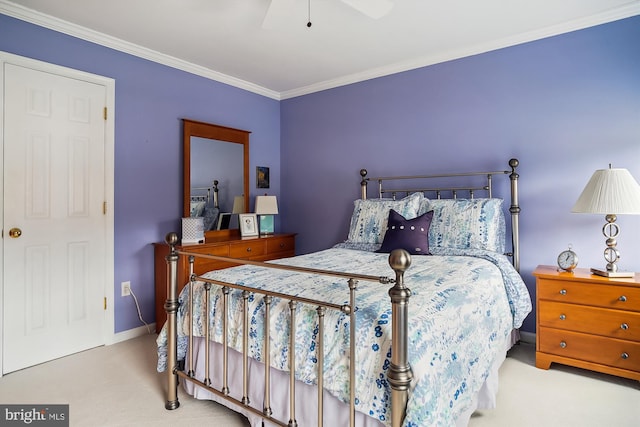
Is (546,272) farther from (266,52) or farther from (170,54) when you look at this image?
(170,54)

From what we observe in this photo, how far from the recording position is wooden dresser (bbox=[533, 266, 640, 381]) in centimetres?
221

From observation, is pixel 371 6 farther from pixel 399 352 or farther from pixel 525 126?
pixel 399 352

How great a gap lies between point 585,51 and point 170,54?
11.2 feet

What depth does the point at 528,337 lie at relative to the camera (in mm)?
2914

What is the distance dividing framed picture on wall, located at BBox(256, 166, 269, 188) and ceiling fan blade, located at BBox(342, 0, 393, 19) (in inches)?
98.8

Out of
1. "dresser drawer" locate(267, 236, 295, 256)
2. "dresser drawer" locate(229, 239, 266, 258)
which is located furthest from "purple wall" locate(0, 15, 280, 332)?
"dresser drawer" locate(267, 236, 295, 256)

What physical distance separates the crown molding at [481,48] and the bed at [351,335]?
1598 millimetres

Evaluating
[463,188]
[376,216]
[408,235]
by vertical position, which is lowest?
[408,235]

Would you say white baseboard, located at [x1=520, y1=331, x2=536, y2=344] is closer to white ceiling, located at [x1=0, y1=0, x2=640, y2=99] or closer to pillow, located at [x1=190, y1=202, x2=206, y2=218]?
white ceiling, located at [x1=0, y1=0, x2=640, y2=99]

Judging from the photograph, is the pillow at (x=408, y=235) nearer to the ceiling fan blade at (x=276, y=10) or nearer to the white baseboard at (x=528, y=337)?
the white baseboard at (x=528, y=337)

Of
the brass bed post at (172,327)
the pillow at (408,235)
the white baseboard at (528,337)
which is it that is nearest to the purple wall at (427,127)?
the white baseboard at (528,337)

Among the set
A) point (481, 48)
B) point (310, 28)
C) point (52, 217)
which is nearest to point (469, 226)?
point (481, 48)

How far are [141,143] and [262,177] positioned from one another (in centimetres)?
147

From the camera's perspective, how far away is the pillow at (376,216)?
10.1ft
